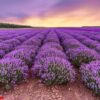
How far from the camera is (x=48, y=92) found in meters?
3.42

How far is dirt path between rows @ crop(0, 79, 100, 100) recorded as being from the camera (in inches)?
130

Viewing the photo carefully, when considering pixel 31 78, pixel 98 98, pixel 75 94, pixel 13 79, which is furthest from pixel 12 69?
pixel 98 98

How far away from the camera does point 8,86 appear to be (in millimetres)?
3447

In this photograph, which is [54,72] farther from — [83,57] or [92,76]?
[83,57]

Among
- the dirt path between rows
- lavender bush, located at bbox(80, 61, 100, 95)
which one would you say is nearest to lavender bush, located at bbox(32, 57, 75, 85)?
the dirt path between rows

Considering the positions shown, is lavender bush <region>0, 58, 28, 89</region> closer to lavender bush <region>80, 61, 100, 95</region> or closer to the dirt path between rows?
the dirt path between rows

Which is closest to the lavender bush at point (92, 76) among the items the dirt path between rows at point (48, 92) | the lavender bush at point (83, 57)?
the dirt path between rows at point (48, 92)

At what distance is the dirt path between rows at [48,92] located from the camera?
3303 millimetres

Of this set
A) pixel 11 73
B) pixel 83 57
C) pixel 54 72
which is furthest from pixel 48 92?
pixel 83 57

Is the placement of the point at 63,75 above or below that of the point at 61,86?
above

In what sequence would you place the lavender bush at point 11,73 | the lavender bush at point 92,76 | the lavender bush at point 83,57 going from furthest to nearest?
the lavender bush at point 83,57 < the lavender bush at point 11,73 < the lavender bush at point 92,76

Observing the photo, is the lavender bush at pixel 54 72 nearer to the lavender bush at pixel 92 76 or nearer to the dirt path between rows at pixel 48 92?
the dirt path between rows at pixel 48 92

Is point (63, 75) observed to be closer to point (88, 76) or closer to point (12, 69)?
point (88, 76)

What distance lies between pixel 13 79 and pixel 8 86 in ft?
0.57
